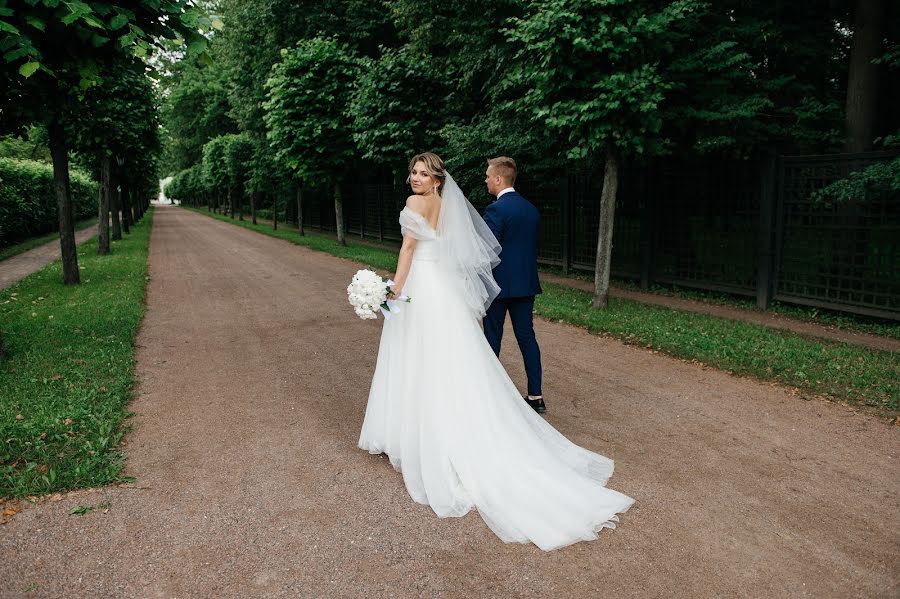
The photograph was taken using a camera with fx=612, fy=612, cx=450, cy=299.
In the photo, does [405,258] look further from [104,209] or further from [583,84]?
[104,209]

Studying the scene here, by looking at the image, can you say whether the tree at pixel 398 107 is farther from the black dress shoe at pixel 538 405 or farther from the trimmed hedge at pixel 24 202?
the black dress shoe at pixel 538 405

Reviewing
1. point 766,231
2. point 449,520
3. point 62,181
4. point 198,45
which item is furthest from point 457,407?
point 62,181

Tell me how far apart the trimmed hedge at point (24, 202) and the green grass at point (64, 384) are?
1154 centimetres

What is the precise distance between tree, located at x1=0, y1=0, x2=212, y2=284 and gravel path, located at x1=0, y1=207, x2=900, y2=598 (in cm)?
301

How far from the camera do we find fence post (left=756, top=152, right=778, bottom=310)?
9.52 meters

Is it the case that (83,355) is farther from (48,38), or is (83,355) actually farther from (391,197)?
(391,197)

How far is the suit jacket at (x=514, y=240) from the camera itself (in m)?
4.80

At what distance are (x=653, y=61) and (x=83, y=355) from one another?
8278 mm

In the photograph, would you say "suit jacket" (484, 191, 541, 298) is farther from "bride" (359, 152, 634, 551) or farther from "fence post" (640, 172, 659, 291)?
"fence post" (640, 172, 659, 291)

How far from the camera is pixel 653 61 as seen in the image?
28.6ft

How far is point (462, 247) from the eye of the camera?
4258 millimetres

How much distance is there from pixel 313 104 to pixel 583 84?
13.9 metres

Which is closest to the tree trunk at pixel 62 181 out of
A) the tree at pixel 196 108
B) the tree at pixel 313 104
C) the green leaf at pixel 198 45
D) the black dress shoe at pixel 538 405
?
the green leaf at pixel 198 45

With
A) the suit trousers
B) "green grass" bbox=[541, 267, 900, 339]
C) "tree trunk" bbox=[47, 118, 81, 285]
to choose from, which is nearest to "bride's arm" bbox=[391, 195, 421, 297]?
the suit trousers
